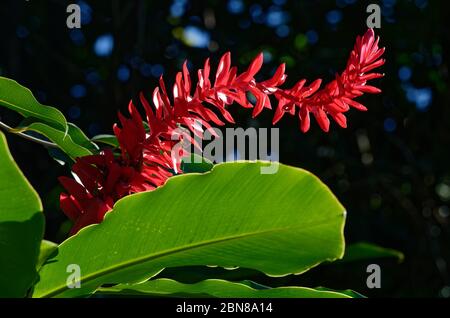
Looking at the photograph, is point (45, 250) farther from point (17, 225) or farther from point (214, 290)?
point (214, 290)

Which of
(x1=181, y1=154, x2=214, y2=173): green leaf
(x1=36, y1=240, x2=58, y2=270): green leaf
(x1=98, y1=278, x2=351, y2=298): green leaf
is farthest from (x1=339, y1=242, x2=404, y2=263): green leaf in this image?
(x1=36, y1=240, x2=58, y2=270): green leaf

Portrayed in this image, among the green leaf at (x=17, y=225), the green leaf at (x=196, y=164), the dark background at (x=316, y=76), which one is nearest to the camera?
the green leaf at (x=17, y=225)

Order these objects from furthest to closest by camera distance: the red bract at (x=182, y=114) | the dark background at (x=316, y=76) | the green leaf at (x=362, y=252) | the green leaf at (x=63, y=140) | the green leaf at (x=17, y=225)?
the dark background at (x=316, y=76)
the green leaf at (x=362, y=252)
the green leaf at (x=63, y=140)
the red bract at (x=182, y=114)
the green leaf at (x=17, y=225)

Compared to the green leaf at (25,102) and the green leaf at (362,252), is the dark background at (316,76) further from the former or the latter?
the green leaf at (25,102)

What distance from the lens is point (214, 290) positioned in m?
0.92

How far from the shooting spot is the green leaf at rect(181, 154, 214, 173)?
1.07 metres

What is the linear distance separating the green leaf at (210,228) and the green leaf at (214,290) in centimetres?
3

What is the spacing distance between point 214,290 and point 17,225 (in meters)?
0.27

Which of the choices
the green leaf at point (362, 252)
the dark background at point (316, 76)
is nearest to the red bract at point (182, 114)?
the green leaf at point (362, 252)

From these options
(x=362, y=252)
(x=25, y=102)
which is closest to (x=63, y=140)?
(x=25, y=102)

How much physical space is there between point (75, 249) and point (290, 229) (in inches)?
9.2

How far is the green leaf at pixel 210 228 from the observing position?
0.82 m

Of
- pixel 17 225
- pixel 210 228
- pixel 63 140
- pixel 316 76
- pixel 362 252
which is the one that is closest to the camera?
pixel 17 225

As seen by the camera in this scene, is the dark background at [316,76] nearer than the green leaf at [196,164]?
No
